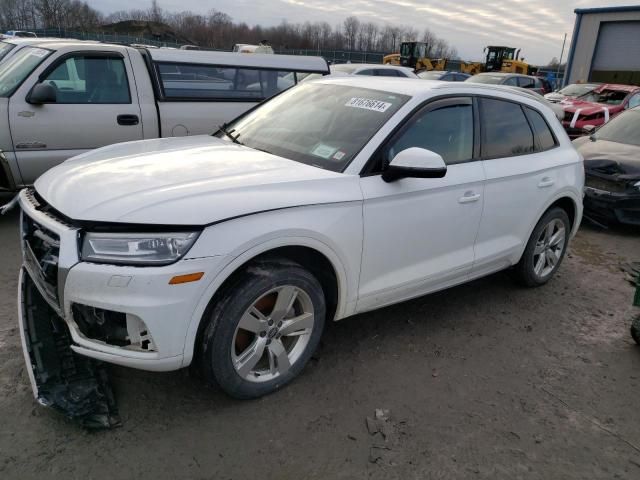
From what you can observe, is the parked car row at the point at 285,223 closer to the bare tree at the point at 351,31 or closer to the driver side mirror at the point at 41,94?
the driver side mirror at the point at 41,94

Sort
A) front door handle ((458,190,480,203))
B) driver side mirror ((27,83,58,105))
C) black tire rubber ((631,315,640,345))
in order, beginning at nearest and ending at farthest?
front door handle ((458,190,480,203))
black tire rubber ((631,315,640,345))
driver side mirror ((27,83,58,105))

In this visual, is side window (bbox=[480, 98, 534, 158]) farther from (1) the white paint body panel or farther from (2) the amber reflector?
(2) the amber reflector

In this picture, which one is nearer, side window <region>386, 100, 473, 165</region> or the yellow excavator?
side window <region>386, 100, 473, 165</region>

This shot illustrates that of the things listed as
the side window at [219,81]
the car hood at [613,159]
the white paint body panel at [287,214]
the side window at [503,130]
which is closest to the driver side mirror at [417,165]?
the white paint body panel at [287,214]

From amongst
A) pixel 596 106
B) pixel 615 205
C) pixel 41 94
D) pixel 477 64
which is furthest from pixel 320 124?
pixel 477 64

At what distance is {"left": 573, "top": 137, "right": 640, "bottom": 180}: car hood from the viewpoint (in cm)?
645

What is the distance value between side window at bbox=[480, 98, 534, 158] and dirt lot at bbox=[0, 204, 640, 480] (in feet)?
4.33

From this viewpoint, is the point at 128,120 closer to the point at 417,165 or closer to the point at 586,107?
the point at 417,165

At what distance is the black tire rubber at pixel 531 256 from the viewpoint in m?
4.28

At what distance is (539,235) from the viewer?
4297 millimetres

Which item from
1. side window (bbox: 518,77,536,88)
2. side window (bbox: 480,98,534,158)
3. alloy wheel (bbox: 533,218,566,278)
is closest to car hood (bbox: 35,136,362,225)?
side window (bbox: 480,98,534,158)

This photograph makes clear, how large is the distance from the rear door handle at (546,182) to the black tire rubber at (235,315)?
2.30 m

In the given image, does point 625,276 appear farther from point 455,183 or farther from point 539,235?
point 455,183

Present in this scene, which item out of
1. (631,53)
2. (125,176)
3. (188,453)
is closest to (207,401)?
(188,453)
